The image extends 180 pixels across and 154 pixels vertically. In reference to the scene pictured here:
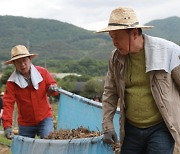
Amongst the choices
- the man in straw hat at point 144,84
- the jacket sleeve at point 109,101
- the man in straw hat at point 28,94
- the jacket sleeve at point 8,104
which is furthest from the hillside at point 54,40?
the man in straw hat at point 144,84

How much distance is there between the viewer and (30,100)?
215 inches

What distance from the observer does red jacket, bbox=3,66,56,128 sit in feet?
17.8

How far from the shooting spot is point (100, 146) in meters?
3.57

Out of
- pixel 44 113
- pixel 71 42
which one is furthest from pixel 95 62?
pixel 44 113

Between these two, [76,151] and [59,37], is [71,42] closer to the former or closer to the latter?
[59,37]

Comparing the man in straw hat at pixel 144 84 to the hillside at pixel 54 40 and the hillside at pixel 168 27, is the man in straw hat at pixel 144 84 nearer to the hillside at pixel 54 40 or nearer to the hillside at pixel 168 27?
the hillside at pixel 54 40

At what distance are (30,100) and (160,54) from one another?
2.64 meters

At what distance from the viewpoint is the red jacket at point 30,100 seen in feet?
17.8

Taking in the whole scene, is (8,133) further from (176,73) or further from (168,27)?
(168,27)

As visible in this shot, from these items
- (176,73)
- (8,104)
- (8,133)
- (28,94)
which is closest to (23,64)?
(28,94)

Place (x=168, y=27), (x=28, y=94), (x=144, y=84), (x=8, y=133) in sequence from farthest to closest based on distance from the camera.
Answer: (x=168, y=27) → (x=28, y=94) → (x=8, y=133) → (x=144, y=84)

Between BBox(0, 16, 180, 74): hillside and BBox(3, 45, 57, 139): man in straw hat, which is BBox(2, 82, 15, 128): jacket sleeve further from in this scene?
BBox(0, 16, 180, 74): hillside

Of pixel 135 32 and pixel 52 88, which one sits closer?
pixel 135 32

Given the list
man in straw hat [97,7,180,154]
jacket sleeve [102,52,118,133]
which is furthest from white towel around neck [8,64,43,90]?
man in straw hat [97,7,180,154]
